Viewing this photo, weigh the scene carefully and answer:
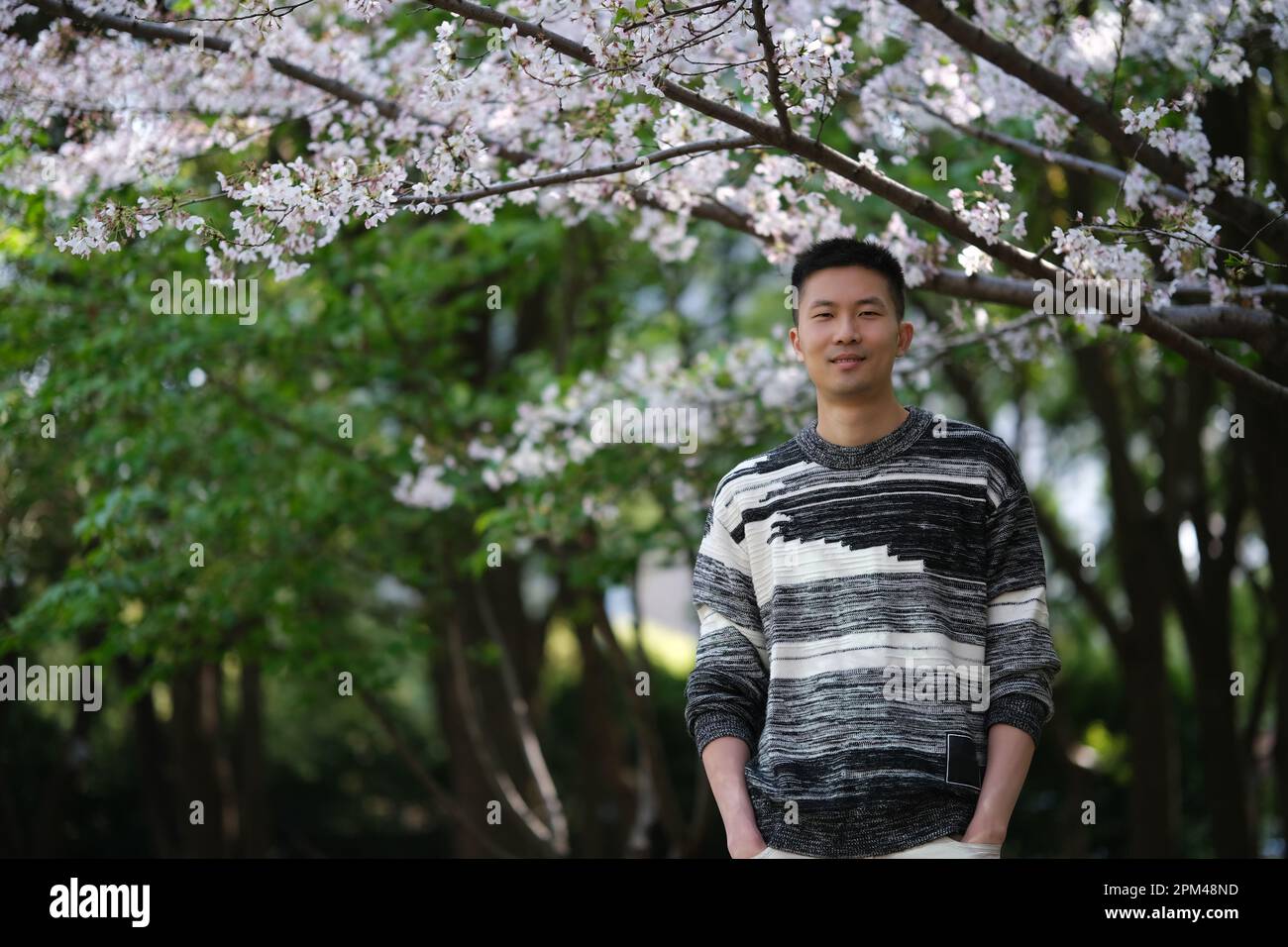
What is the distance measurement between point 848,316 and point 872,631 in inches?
26.4

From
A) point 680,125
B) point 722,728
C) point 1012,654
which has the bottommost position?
point 722,728

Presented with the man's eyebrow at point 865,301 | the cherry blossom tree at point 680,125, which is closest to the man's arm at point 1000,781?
the man's eyebrow at point 865,301

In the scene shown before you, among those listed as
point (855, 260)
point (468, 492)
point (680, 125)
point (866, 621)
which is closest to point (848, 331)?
point (855, 260)

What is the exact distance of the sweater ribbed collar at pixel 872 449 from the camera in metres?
2.72

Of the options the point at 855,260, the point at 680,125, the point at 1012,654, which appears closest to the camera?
the point at 1012,654

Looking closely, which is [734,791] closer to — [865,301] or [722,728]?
[722,728]

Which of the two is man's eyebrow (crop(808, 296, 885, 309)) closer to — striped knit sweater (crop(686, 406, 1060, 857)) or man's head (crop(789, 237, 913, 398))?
man's head (crop(789, 237, 913, 398))

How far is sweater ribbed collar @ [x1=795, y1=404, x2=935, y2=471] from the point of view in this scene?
2.72m

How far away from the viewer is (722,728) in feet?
8.87

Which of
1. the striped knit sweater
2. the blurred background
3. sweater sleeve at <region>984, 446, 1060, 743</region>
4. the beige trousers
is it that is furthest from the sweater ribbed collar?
the blurred background

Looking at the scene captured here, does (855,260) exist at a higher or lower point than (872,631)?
higher

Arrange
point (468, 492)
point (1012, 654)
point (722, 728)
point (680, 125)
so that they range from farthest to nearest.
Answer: point (468, 492)
point (680, 125)
point (722, 728)
point (1012, 654)
